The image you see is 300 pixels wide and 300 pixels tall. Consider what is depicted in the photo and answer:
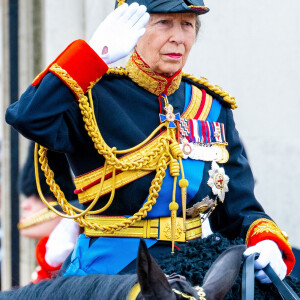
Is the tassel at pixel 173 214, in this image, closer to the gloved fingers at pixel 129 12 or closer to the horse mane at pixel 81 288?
the horse mane at pixel 81 288

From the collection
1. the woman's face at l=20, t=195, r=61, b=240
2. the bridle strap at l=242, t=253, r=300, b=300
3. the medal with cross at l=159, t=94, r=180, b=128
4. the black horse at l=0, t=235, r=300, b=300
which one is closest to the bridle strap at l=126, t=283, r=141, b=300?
the black horse at l=0, t=235, r=300, b=300

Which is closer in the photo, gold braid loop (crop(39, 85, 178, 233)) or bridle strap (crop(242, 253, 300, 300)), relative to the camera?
bridle strap (crop(242, 253, 300, 300))

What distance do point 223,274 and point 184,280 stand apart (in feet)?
0.39

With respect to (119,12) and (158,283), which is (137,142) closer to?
(119,12)

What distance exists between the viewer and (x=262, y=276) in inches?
99.9

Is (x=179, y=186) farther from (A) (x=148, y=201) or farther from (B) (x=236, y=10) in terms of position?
(B) (x=236, y=10)

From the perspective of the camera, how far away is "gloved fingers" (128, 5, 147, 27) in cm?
258

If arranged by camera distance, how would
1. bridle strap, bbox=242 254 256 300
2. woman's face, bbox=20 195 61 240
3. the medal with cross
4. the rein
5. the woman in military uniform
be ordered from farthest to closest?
woman's face, bbox=20 195 61 240 → the medal with cross → the woman in military uniform → bridle strap, bbox=242 254 256 300 → the rein

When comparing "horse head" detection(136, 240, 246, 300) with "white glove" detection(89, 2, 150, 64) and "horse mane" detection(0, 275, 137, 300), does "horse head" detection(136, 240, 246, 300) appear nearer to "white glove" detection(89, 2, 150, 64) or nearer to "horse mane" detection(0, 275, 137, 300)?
"horse mane" detection(0, 275, 137, 300)

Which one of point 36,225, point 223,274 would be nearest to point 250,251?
point 223,274

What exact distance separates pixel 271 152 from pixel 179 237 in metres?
2.37

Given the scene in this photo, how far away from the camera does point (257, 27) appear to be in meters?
4.86

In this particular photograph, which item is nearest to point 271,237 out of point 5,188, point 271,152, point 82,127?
point 82,127

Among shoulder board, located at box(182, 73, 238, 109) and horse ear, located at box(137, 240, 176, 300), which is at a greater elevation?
shoulder board, located at box(182, 73, 238, 109)
